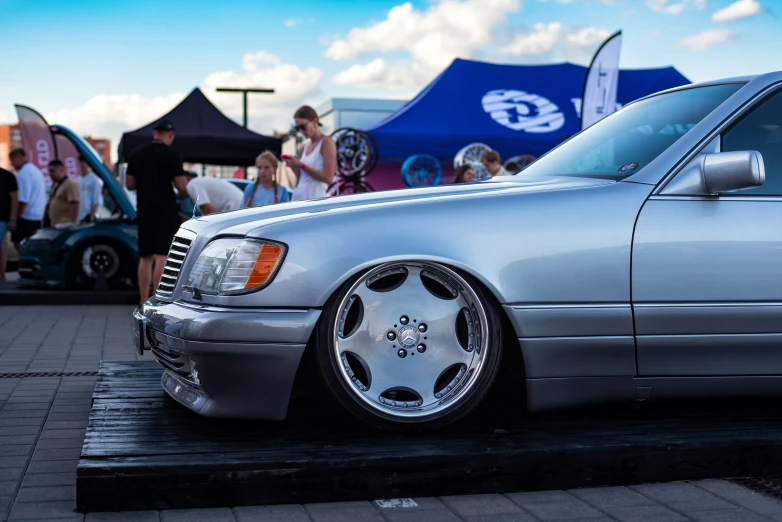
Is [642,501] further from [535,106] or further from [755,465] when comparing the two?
[535,106]

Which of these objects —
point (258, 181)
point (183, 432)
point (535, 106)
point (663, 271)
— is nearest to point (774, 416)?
point (663, 271)

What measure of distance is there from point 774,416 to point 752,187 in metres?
0.97

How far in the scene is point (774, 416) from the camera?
4.00 meters

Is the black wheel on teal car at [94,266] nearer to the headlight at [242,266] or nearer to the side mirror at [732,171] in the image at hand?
the headlight at [242,266]

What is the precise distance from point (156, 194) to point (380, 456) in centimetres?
657

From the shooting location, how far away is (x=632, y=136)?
434 centimetres

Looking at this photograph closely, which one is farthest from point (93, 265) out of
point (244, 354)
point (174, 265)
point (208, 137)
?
point (244, 354)

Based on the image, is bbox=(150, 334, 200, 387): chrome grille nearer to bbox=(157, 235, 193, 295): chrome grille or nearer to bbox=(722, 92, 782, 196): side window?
bbox=(157, 235, 193, 295): chrome grille

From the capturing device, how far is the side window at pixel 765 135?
4.01 metres

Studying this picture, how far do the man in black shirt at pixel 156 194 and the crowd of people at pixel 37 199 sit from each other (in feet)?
11.7

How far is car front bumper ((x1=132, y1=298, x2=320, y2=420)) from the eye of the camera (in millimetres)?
3451

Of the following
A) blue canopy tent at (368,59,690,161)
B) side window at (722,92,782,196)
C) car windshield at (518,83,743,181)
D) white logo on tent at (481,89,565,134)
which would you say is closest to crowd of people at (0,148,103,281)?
blue canopy tent at (368,59,690,161)

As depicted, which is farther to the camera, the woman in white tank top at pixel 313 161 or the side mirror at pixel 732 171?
the woman in white tank top at pixel 313 161

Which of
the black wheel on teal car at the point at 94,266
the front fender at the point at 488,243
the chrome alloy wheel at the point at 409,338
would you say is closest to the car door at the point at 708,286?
the front fender at the point at 488,243
